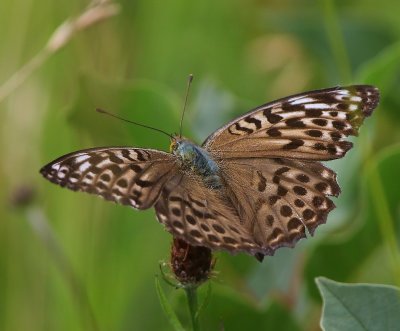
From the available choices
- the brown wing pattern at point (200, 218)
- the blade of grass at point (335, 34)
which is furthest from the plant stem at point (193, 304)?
the blade of grass at point (335, 34)

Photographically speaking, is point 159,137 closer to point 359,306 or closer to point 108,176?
point 108,176

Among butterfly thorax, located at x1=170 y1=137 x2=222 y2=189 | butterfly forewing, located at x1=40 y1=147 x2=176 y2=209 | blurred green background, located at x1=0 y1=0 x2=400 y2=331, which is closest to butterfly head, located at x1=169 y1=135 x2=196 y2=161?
butterfly thorax, located at x1=170 y1=137 x2=222 y2=189

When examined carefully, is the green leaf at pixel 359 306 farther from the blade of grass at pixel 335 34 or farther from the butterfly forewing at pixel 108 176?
the blade of grass at pixel 335 34

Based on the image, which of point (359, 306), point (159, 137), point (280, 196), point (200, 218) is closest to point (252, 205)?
point (280, 196)

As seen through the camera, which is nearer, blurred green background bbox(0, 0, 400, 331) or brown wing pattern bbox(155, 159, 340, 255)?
brown wing pattern bbox(155, 159, 340, 255)

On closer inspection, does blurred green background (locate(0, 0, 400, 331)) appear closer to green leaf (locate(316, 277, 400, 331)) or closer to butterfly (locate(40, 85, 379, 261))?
butterfly (locate(40, 85, 379, 261))
